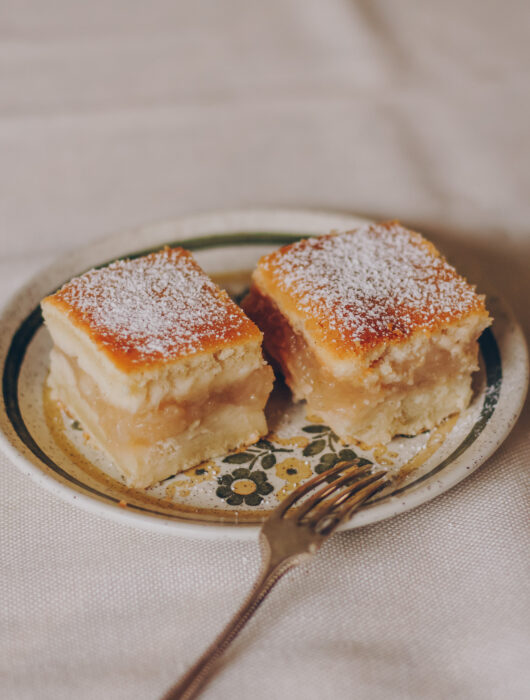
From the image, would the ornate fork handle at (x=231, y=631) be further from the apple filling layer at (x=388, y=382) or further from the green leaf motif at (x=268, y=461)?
the apple filling layer at (x=388, y=382)

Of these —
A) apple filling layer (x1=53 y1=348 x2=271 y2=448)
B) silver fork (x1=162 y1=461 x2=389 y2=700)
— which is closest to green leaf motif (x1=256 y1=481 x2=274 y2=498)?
silver fork (x1=162 y1=461 x2=389 y2=700)

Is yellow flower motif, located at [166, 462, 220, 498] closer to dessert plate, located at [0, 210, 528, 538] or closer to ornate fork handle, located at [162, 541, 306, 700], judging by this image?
dessert plate, located at [0, 210, 528, 538]

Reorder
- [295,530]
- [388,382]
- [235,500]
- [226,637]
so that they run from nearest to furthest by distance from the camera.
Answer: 1. [226,637]
2. [295,530]
3. [235,500]
4. [388,382]

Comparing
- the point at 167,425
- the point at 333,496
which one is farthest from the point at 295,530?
the point at 167,425

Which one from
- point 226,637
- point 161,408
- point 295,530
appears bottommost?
point 226,637

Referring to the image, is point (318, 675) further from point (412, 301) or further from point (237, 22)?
point (237, 22)

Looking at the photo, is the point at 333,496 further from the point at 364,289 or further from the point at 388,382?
the point at 364,289
